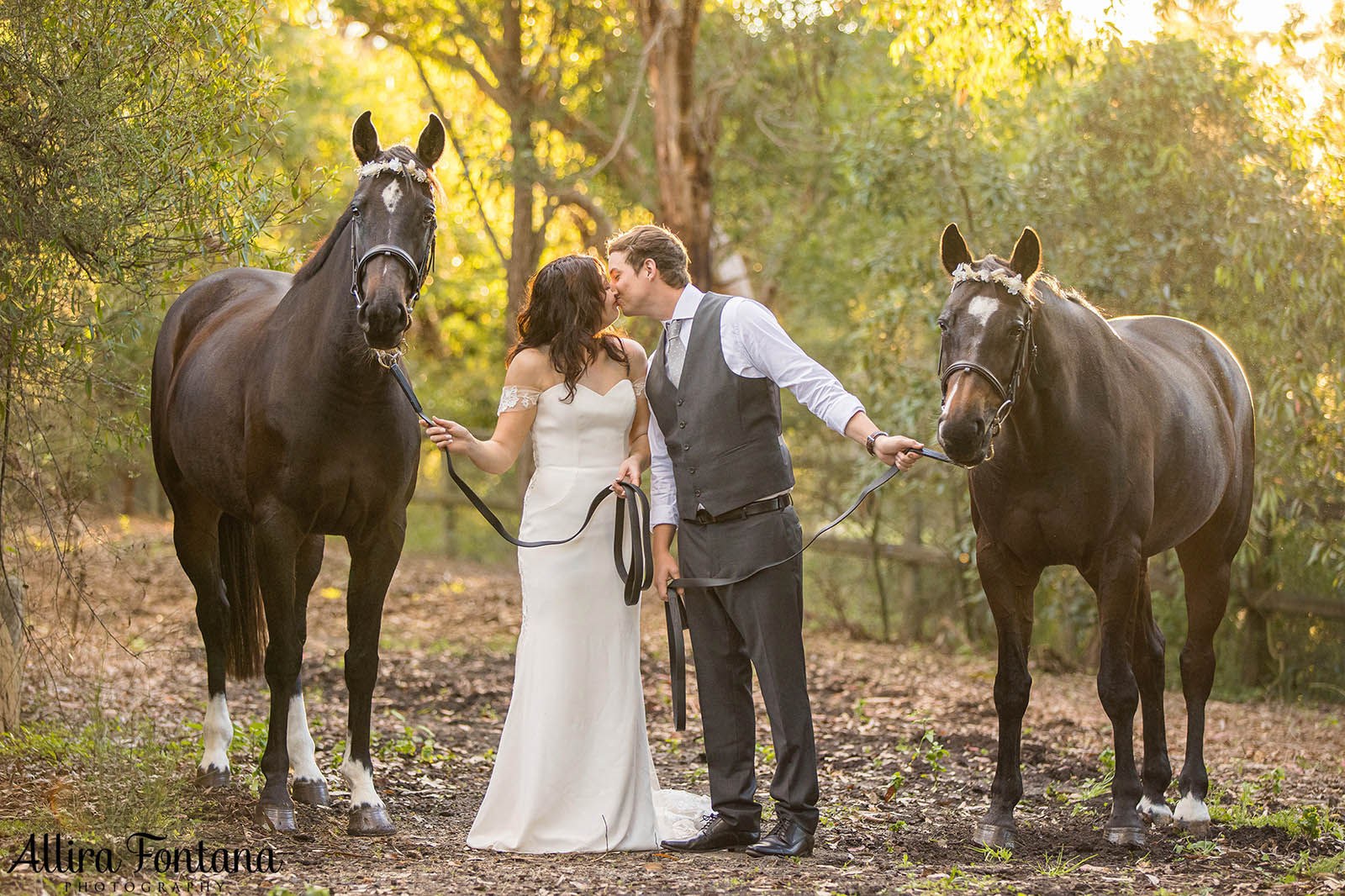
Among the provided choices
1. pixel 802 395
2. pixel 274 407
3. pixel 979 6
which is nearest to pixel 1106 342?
pixel 802 395

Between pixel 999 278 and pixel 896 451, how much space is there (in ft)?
2.61

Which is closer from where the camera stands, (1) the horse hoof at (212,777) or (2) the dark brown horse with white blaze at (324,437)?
(2) the dark brown horse with white blaze at (324,437)

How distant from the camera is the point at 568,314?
436cm

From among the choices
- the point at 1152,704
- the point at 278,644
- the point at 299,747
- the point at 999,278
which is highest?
the point at 999,278

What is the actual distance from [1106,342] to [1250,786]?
237 centimetres

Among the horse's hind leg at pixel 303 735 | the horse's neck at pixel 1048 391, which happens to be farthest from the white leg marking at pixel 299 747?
the horse's neck at pixel 1048 391

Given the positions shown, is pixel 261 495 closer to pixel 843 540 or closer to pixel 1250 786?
pixel 1250 786

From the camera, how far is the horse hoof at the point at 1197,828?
4743 mm

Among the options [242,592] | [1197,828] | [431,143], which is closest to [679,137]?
[242,592]

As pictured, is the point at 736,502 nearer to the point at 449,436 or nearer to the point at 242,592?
the point at 449,436

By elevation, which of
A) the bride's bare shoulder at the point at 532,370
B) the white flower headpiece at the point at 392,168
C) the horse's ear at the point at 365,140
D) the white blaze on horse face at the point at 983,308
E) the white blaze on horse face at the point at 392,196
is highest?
the horse's ear at the point at 365,140

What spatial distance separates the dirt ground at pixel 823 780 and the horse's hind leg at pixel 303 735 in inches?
3.6

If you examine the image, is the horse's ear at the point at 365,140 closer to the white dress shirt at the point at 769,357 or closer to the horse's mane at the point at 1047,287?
the white dress shirt at the point at 769,357

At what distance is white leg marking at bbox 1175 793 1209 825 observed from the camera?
493cm
